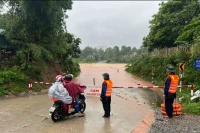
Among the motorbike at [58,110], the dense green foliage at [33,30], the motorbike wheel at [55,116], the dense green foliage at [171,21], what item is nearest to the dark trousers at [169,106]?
the motorbike at [58,110]

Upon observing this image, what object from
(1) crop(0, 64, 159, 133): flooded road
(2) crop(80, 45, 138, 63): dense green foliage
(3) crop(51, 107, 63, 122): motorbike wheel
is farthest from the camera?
(2) crop(80, 45, 138, 63): dense green foliage

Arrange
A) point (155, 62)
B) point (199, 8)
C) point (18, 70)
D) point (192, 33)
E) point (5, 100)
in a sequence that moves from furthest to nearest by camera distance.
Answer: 1. point (155, 62)
2. point (199, 8)
3. point (192, 33)
4. point (18, 70)
5. point (5, 100)

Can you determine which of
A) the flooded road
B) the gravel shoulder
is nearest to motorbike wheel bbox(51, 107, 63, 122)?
the flooded road

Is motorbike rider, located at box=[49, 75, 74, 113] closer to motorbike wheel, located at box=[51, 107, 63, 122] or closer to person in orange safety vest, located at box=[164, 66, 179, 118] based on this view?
motorbike wheel, located at box=[51, 107, 63, 122]

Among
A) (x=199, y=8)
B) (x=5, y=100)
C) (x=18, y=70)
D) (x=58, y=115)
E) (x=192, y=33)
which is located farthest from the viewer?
(x=199, y=8)

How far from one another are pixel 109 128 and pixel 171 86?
2485mm

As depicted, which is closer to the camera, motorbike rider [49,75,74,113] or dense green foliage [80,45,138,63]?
motorbike rider [49,75,74,113]

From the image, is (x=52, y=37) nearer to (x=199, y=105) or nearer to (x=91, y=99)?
(x=91, y=99)

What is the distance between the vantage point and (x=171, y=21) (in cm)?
2492

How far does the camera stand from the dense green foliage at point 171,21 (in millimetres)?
24172

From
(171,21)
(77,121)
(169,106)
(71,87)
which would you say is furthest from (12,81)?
(171,21)

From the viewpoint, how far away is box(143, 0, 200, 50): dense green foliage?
2417 cm

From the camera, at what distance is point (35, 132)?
22.4ft

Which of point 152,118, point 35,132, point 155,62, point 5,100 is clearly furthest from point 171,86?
point 155,62
